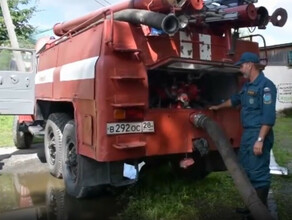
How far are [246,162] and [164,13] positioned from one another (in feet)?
5.85

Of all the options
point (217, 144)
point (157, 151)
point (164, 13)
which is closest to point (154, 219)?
point (157, 151)

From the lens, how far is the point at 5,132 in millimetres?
12602

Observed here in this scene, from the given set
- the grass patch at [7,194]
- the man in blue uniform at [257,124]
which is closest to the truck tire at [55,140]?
the grass patch at [7,194]

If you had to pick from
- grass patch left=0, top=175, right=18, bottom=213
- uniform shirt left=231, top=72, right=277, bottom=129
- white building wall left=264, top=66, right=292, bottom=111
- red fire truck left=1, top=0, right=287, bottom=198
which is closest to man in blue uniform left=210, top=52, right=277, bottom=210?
uniform shirt left=231, top=72, right=277, bottom=129

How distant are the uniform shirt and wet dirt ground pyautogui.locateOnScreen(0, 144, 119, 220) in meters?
1.94

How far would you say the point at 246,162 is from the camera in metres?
4.33

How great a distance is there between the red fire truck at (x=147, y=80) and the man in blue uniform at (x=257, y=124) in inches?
17.2

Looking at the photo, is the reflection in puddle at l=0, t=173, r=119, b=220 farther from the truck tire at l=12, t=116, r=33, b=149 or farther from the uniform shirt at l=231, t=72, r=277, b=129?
the truck tire at l=12, t=116, r=33, b=149

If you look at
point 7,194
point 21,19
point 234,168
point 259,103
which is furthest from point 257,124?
point 21,19

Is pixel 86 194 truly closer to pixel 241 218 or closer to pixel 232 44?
pixel 241 218

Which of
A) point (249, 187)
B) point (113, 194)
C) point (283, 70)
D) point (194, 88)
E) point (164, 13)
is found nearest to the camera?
point (249, 187)

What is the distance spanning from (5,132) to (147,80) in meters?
9.43

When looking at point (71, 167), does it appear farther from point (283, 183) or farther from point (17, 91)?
point (283, 183)

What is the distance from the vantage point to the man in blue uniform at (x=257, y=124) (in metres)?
4.05
